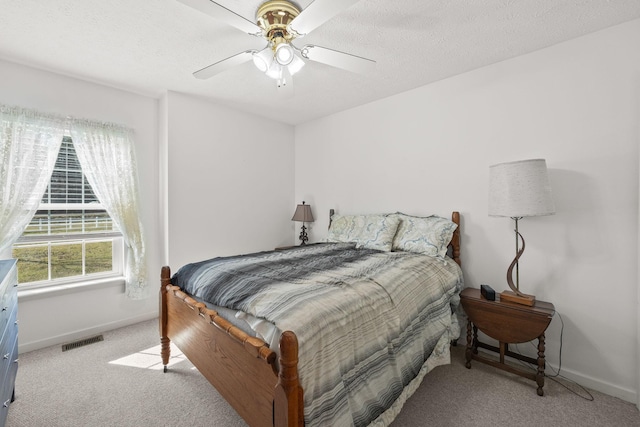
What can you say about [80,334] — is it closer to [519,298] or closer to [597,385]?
[519,298]

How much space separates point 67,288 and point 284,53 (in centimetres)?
300

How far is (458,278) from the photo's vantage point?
245cm

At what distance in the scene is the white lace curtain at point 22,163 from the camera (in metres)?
2.41

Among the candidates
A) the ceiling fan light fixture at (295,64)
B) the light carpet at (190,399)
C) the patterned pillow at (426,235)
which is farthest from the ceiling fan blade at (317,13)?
the light carpet at (190,399)

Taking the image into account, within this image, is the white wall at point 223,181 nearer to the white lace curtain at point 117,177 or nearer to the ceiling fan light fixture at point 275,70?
the white lace curtain at point 117,177

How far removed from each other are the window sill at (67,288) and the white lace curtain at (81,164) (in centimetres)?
13

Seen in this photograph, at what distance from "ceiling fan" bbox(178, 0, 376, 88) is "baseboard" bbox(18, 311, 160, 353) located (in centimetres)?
273

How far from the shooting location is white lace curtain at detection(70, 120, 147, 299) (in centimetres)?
283

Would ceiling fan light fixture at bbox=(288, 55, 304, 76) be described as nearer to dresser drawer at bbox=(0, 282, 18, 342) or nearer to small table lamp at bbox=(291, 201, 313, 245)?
dresser drawer at bbox=(0, 282, 18, 342)

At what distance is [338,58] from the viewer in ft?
6.21

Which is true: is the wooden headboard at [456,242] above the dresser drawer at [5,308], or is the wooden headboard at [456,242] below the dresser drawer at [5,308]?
above

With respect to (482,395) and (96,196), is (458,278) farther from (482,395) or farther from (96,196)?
(96,196)

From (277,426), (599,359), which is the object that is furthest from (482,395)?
(277,426)

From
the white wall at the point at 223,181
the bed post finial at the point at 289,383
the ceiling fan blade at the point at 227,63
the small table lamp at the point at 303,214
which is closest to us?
the bed post finial at the point at 289,383
